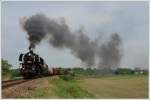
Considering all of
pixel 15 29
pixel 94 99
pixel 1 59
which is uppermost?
pixel 15 29

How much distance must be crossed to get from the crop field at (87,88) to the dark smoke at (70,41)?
0.17 metres

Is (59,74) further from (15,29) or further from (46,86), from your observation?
(15,29)

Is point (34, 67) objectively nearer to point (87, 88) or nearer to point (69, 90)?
point (69, 90)

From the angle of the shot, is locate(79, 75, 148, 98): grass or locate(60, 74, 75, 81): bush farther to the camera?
locate(60, 74, 75, 81): bush

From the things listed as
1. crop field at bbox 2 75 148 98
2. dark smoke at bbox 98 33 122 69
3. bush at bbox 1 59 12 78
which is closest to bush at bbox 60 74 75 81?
crop field at bbox 2 75 148 98

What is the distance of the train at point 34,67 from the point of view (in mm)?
3973

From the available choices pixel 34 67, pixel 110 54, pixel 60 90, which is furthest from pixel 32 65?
pixel 110 54

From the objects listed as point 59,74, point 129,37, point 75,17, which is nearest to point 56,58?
point 59,74

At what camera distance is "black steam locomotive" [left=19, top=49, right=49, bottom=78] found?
3.97m

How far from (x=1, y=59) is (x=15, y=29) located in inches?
12.2

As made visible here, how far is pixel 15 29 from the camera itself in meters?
3.93

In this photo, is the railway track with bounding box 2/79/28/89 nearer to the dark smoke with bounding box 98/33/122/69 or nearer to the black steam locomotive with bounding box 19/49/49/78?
the black steam locomotive with bounding box 19/49/49/78

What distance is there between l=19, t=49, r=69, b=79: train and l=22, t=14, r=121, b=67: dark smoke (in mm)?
118

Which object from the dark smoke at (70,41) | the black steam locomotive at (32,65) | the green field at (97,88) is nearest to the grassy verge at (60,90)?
the green field at (97,88)
